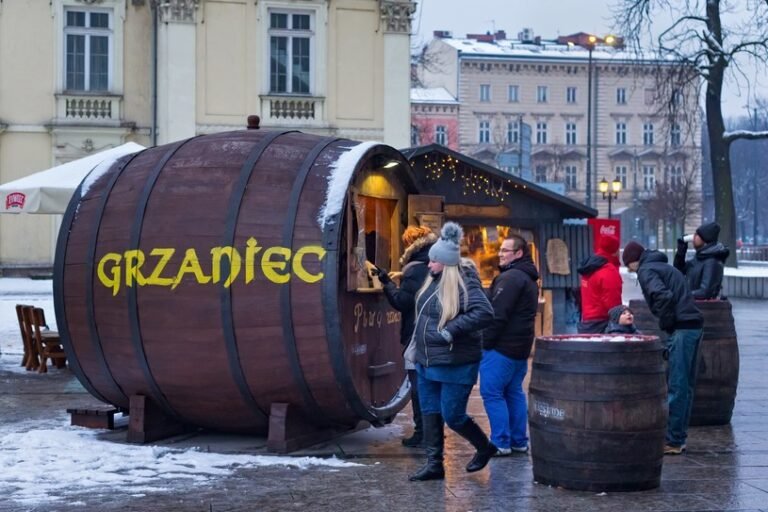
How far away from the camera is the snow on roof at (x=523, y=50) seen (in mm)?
88188

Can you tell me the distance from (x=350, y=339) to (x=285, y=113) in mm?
22767

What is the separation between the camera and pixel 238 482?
26.1ft

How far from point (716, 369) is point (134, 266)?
5.23m

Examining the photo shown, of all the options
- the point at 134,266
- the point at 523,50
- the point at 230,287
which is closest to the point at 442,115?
the point at 523,50

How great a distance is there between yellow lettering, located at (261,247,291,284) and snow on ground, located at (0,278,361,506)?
4.40 feet

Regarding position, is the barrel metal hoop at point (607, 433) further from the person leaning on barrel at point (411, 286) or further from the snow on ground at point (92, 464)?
the snow on ground at point (92, 464)

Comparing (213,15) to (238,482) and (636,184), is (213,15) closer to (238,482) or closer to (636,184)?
(238,482)

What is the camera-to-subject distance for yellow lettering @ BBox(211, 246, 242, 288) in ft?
28.2

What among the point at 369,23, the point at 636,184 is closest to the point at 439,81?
the point at 636,184

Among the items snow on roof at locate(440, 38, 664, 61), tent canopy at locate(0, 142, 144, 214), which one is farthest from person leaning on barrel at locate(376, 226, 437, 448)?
snow on roof at locate(440, 38, 664, 61)

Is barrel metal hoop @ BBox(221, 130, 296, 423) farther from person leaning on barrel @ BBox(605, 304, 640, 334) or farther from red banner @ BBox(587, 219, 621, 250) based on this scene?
red banner @ BBox(587, 219, 621, 250)

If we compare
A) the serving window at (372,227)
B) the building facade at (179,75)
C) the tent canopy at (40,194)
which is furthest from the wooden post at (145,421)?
the building facade at (179,75)

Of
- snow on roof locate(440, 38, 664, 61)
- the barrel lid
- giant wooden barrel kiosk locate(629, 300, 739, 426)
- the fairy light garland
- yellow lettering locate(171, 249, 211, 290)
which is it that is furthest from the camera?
snow on roof locate(440, 38, 664, 61)

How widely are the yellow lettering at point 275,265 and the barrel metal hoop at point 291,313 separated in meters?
0.05
